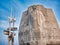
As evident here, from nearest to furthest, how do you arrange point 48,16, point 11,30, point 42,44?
point 11,30 < point 42,44 < point 48,16

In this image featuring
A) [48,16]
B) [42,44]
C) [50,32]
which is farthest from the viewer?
[48,16]

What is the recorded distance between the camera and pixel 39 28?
18.5 m

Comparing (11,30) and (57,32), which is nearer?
(11,30)

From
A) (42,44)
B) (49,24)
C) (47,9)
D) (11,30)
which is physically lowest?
(42,44)

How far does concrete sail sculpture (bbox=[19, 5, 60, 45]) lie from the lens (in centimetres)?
1827

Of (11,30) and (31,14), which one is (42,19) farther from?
(11,30)

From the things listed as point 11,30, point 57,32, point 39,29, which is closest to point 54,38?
point 57,32

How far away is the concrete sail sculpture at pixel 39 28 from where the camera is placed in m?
18.3

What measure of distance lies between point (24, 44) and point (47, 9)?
5360mm

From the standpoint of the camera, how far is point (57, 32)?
19062mm

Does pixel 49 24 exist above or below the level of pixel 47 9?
below

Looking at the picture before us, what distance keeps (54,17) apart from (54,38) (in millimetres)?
3641

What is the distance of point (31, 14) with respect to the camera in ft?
63.6

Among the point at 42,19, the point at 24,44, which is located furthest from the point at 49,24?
the point at 24,44
